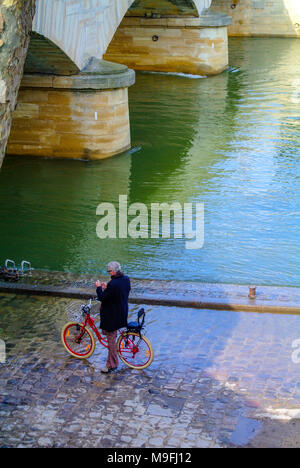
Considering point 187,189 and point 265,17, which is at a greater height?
point 265,17

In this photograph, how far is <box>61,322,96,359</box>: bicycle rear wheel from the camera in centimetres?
841

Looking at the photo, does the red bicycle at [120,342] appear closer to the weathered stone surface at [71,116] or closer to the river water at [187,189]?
the river water at [187,189]

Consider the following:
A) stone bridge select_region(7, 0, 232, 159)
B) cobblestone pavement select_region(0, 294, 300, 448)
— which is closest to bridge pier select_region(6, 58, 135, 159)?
stone bridge select_region(7, 0, 232, 159)

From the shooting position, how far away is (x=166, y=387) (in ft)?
25.4

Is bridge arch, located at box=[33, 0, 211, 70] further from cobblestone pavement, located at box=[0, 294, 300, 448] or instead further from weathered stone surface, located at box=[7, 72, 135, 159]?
cobblestone pavement, located at box=[0, 294, 300, 448]

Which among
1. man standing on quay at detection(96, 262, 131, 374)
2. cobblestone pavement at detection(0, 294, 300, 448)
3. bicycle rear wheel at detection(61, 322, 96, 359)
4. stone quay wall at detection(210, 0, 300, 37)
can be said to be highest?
stone quay wall at detection(210, 0, 300, 37)

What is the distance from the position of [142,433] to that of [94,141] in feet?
39.4

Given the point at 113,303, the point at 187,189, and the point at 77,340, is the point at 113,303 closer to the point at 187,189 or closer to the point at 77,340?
the point at 77,340

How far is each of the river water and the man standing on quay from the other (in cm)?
367

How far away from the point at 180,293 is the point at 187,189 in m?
6.65

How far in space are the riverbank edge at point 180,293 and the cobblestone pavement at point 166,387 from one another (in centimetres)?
15

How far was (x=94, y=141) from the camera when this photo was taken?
18219 millimetres

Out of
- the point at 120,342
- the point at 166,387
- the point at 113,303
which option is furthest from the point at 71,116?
the point at 166,387
